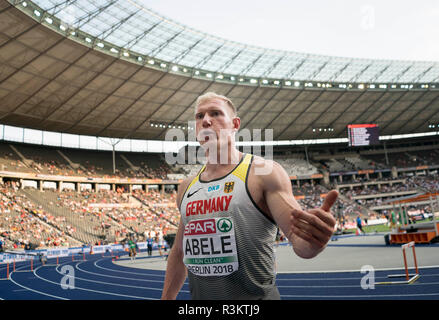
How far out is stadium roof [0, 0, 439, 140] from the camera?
2719cm

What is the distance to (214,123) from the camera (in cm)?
191

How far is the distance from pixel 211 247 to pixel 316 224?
665 mm

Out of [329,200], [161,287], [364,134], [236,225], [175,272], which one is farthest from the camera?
[364,134]

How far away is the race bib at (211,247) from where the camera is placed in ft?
5.35

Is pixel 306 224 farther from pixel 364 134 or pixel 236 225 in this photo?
pixel 364 134

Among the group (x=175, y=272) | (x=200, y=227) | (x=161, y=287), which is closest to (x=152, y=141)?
(x=161, y=287)

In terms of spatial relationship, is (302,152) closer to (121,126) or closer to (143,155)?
(143,155)

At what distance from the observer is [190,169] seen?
55.2 m

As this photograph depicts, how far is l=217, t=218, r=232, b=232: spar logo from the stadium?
6480 mm

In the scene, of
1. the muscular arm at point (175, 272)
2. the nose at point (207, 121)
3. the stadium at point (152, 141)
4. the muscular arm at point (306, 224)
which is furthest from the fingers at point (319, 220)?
the stadium at point (152, 141)

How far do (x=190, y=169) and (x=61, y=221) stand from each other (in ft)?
81.2

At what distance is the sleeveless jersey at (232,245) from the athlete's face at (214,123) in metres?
0.25

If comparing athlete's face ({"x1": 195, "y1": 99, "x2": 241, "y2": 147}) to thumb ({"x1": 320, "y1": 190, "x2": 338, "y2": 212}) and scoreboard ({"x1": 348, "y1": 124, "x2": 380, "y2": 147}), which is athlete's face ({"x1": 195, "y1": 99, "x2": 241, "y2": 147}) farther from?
scoreboard ({"x1": 348, "y1": 124, "x2": 380, "y2": 147})

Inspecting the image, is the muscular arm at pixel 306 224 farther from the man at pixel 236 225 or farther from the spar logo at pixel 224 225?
the spar logo at pixel 224 225
